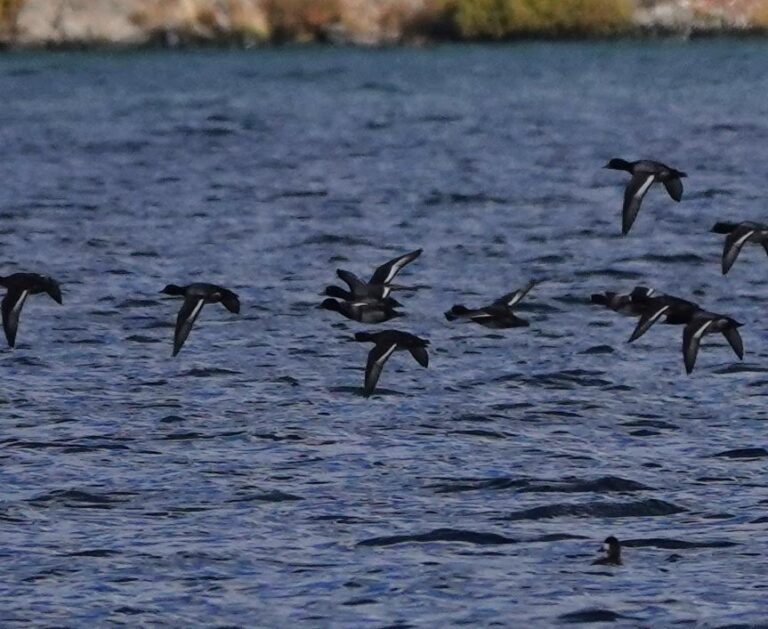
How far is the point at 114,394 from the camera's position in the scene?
23.9 meters

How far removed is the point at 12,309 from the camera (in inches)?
841

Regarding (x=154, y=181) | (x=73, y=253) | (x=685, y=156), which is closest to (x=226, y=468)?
(x=73, y=253)

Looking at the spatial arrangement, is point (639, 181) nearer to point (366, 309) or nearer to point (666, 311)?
point (666, 311)

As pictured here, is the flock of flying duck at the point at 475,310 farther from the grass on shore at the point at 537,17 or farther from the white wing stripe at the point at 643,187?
the grass on shore at the point at 537,17

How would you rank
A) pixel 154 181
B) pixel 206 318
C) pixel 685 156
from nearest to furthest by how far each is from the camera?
1. pixel 206 318
2. pixel 154 181
3. pixel 685 156

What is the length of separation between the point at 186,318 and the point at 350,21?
7880 centimetres

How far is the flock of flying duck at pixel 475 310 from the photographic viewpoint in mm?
20266

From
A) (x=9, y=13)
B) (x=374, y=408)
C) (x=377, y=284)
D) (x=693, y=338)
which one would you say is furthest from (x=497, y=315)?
(x=9, y=13)

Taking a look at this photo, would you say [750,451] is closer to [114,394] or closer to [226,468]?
[226,468]

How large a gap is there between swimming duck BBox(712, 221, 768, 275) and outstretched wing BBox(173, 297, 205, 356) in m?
4.46

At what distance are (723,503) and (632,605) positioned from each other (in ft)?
9.81

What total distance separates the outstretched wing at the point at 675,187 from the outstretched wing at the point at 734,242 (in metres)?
0.58

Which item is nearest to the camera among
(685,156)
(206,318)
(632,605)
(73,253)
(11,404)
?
(632,605)

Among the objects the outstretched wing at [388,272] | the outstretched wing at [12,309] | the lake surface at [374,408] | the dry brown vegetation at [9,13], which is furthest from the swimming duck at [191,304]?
the dry brown vegetation at [9,13]
